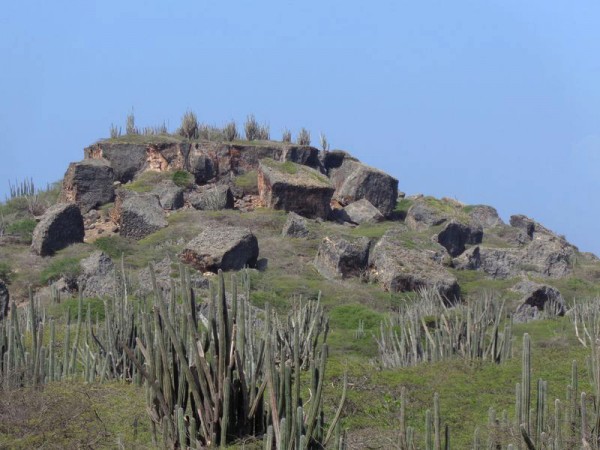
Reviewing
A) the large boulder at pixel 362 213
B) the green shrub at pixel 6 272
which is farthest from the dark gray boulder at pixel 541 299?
the green shrub at pixel 6 272

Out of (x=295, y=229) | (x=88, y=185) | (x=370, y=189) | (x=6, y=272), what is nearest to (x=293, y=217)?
(x=295, y=229)

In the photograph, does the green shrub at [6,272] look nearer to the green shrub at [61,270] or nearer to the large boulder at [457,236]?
the green shrub at [61,270]

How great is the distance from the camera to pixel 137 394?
11.6m

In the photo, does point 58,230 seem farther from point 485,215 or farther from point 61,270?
point 485,215

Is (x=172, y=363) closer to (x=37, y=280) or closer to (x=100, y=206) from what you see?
(x=37, y=280)

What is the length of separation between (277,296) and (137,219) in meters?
8.31

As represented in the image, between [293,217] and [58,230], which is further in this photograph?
[293,217]

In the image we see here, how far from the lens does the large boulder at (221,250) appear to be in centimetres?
2655

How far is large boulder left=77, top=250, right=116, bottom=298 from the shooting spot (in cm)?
2284

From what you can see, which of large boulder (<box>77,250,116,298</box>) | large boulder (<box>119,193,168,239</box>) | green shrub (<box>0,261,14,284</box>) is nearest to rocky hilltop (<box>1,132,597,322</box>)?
large boulder (<box>119,193,168,239</box>)

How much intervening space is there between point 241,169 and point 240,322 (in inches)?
1145

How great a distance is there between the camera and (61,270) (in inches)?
998

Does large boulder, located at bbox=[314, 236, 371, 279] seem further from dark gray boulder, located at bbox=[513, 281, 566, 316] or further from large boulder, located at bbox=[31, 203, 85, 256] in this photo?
large boulder, located at bbox=[31, 203, 85, 256]

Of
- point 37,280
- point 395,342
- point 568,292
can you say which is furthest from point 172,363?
point 568,292
